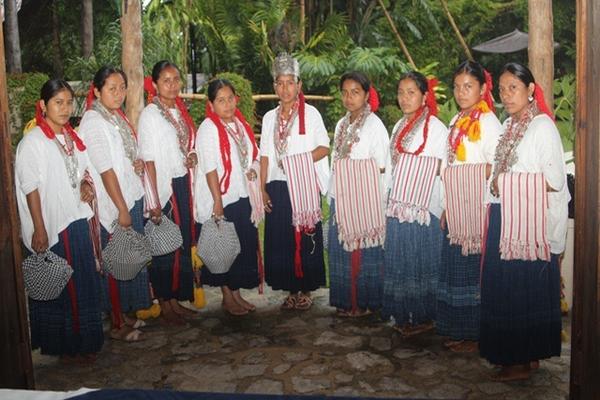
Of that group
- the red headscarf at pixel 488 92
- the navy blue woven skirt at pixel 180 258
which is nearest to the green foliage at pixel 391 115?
the navy blue woven skirt at pixel 180 258

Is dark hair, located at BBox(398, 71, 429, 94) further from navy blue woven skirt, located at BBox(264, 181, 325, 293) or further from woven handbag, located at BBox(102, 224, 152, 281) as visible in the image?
woven handbag, located at BBox(102, 224, 152, 281)

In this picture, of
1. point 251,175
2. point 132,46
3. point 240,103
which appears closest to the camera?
point 251,175

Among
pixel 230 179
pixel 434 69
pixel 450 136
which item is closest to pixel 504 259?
pixel 450 136

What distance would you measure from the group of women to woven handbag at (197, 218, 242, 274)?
0.13 metres

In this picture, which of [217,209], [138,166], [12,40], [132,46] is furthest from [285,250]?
[12,40]

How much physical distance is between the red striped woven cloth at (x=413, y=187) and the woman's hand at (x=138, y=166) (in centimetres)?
166

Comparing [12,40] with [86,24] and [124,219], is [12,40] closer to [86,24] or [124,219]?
[86,24]

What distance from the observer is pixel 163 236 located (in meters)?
4.44

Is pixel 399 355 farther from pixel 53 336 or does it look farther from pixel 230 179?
pixel 53 336

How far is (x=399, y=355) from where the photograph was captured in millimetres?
4098

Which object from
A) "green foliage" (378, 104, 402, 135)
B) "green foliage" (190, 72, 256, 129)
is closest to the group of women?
"green foliage" (190, 72, 256, 129)

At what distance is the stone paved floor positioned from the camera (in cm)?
362

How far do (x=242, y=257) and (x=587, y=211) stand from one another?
2783 millimetres

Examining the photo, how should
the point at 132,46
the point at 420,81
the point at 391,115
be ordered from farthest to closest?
the point at 391,115 → the point at 132,46 → the point at 420,81
